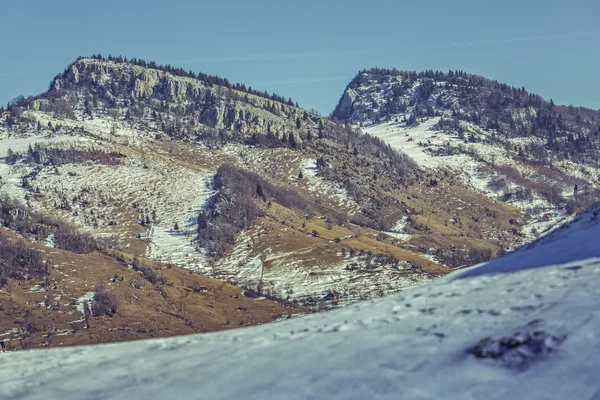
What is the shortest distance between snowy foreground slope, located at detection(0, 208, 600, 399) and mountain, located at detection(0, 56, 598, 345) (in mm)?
55249

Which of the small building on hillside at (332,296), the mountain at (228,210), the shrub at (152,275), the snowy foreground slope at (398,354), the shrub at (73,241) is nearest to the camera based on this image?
the snowy foreground slope at (398,354)

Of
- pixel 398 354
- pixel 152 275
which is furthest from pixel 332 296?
pixel 398 354

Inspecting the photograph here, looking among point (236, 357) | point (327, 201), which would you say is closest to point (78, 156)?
point (327, 201)

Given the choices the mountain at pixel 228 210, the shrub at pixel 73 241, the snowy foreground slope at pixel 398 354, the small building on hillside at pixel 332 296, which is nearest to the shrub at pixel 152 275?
the mountain at pixel 228 210

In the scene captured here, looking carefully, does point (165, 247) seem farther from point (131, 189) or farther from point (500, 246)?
point (500, 246)

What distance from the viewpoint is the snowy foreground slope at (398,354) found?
902 cm

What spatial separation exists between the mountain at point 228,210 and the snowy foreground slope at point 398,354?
181 ft

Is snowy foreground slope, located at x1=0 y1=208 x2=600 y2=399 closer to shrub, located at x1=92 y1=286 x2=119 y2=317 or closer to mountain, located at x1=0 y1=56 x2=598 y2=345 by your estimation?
mountain, located at x1=0 y1=56 x2=598 y2=345

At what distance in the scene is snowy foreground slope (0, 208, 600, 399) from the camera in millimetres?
9016

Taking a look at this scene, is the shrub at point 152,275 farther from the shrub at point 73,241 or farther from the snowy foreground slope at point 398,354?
the snowy foreground slope at point 398,354

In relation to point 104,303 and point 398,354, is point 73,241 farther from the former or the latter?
point 398,354

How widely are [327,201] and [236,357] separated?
13184 centimetres

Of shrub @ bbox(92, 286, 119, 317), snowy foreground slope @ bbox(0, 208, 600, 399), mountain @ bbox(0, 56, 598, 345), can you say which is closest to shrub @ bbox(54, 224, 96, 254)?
mountain @ bbox(0, 56, 598, 345)

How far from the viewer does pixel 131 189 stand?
415ft
